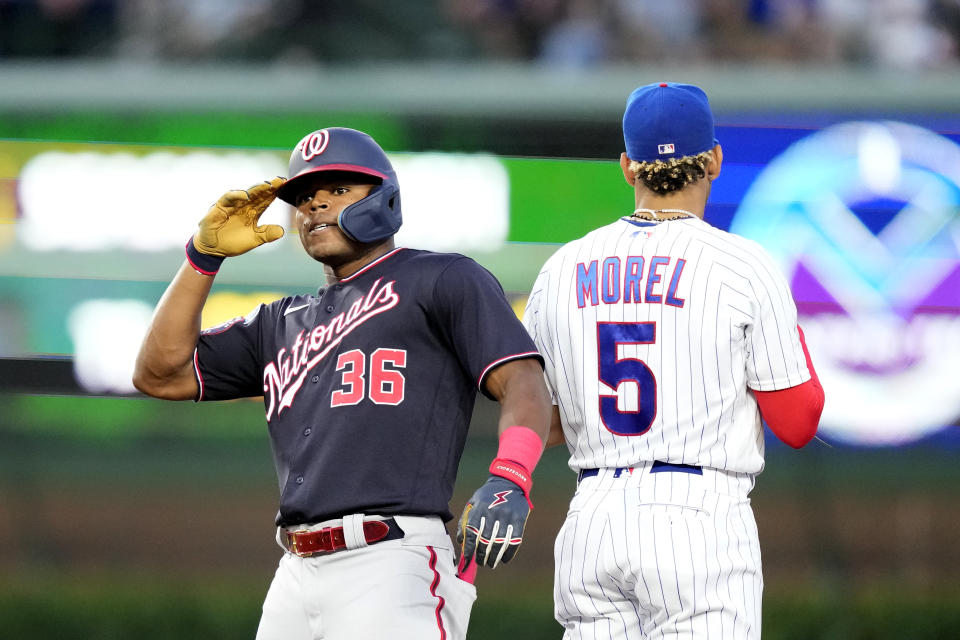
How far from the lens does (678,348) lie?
2465mm

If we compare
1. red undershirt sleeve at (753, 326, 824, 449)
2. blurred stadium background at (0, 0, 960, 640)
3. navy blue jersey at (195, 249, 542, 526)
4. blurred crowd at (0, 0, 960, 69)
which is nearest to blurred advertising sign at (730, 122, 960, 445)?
blurred stadium background at (0, 0, 960, 640)

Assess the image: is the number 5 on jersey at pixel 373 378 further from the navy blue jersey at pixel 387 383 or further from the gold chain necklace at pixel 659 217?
the gold chain necklace at pixel 659 217

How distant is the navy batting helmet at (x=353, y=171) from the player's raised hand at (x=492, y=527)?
692mm

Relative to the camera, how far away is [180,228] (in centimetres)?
540

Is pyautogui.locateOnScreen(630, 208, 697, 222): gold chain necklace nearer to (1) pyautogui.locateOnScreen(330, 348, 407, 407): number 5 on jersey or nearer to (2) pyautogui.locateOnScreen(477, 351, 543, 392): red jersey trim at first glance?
(2) pyautogui.locateOnScreen(477, 351, 543, 392): red jersey trim

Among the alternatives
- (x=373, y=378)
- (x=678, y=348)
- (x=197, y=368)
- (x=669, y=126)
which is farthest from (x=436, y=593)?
(x=669, y=126)

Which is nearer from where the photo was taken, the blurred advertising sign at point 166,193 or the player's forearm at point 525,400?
the player's forearm at point 525,400

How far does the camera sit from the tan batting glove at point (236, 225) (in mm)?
2775

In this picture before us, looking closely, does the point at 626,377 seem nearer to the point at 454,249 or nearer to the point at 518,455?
the point at 518,455

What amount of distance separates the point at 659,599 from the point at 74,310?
3.68 meters

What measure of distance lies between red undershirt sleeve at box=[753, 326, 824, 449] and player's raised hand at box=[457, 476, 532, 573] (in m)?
0.55

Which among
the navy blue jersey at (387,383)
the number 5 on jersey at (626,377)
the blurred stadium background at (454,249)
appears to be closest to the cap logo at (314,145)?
the navy blue jersey at (387,383)

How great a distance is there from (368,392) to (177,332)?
1.73ft

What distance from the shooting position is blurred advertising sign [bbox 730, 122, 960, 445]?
5.25 meters
